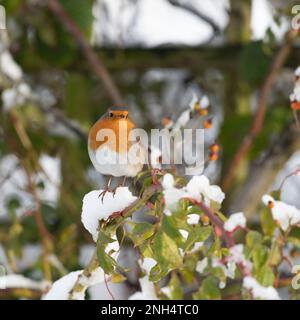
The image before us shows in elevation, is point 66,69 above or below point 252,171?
above

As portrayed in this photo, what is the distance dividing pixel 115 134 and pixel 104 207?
0.76 ft

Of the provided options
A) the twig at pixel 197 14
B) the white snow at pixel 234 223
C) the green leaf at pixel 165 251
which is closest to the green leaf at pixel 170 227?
the green leaf at pixel 165 251

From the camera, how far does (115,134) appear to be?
38.0 inches

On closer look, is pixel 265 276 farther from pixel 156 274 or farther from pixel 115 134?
pixel 115 134

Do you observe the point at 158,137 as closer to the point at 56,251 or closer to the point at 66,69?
the point at 56,251

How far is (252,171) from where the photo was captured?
6.77 ft

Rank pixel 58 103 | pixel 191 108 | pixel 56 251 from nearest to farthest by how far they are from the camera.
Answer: pixel 191 108 → pixel 56 251 → pixel 58 103

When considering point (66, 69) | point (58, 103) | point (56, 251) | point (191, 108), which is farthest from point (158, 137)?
point (58, 103)

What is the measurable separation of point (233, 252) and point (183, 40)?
1745 mm

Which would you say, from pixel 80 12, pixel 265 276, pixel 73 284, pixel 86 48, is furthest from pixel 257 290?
pixel 80 12

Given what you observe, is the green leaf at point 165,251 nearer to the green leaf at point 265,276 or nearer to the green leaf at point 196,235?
the green leaf at point 196,235

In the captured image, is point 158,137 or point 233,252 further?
point 158,137

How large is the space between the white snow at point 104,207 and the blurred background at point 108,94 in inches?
29.2

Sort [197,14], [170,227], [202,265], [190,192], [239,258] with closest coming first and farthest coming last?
[170,227] → [190,192] → [239,258] → [202,265] → [197,14]
